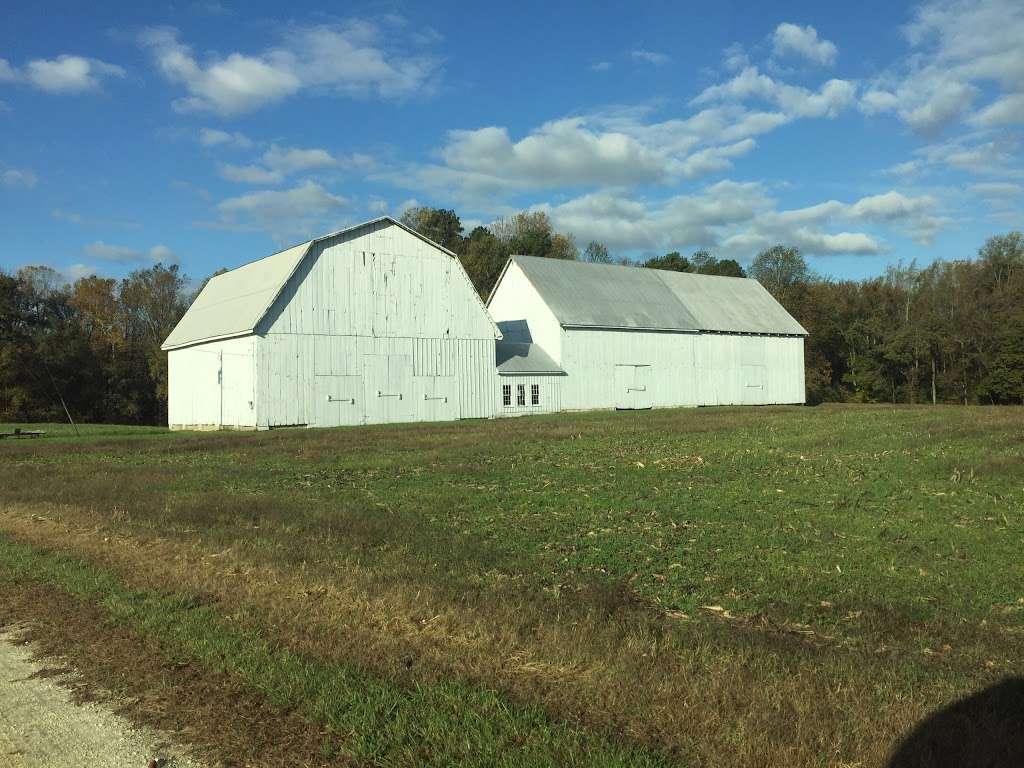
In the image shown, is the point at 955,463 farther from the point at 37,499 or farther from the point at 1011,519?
the point at 37,499

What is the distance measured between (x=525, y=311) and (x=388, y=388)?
13996mm

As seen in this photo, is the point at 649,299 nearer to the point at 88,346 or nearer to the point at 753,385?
the point at 753,385

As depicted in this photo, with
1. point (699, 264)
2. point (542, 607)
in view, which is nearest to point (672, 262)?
point (699, 264)

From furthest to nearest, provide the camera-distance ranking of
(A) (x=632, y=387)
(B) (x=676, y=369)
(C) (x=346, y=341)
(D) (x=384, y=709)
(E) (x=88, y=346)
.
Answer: (E) (x=88, y=346) < (B) (x=676, y=369) < (A) (x=632, y=387) < (C) (x=346, y=341) < (D) (x=384, y=709)

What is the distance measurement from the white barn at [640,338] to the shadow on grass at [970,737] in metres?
39.9

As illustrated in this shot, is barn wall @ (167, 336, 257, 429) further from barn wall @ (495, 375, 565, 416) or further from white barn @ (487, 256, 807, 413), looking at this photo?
white barn @ (487, 256, 807, 413)

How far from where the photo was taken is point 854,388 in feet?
260

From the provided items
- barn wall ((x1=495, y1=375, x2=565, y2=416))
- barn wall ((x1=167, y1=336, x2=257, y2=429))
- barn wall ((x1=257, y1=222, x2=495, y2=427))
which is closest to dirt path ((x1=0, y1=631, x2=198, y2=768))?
barn wall ((x1=257, y1=222, x2=495, y2=427))

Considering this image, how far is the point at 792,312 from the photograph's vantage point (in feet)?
264

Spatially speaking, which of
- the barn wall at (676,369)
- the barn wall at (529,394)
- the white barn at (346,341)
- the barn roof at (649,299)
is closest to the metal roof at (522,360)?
the barn wall at (529,394)

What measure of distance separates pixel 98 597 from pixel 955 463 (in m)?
14.5

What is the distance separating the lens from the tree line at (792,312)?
2461 inches

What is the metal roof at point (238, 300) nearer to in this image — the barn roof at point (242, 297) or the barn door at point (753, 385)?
the barn roof at point (242, 297)

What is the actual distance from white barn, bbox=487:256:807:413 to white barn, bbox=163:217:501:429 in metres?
3.99
